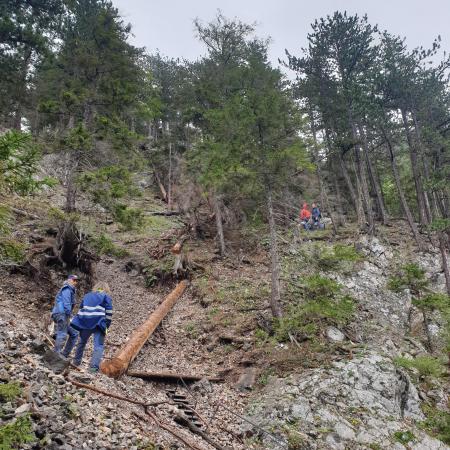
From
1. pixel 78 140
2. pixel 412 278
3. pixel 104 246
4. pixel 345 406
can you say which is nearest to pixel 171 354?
pixel 345 406

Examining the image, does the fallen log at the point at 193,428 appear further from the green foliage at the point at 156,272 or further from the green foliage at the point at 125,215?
the green foliage at the point at 156,272

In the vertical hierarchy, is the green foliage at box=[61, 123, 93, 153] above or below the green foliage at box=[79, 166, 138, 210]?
above

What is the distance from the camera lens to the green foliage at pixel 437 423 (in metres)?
9.45

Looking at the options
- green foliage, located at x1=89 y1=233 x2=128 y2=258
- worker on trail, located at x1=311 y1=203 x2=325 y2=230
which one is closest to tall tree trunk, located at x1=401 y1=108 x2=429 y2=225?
worker on trail, located at x1=311 y1=203 x2=325 y2=230

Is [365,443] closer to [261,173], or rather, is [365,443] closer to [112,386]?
[112,386]

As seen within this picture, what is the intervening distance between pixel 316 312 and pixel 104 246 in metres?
8.23

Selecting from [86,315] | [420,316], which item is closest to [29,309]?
[86,315]

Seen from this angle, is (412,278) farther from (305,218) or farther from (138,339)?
(138,339)

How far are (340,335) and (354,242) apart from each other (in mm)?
9854

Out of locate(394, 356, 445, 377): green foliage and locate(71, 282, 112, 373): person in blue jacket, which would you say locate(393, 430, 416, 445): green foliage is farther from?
locate(71, 282, 112, 373): person in blue jacket

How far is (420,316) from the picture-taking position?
15688 mm

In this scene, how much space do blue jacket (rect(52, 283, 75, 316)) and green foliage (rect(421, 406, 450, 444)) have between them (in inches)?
368

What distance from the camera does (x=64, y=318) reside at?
8.17 metres

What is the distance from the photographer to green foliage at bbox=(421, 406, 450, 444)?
372 inches
